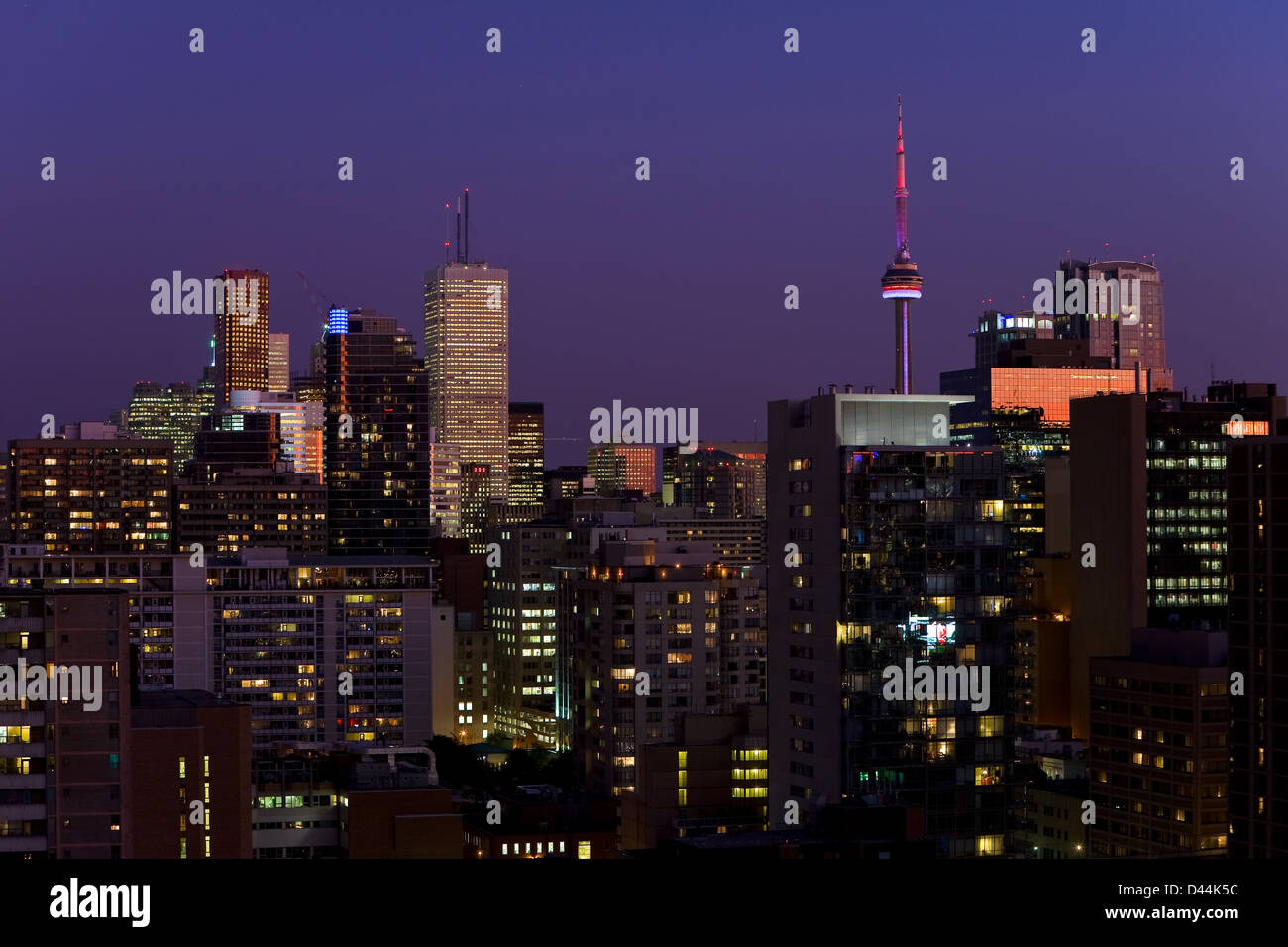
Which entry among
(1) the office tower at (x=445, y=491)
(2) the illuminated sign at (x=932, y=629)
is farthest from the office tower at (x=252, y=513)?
(2) the illuminated sign at (x=932, y=629)

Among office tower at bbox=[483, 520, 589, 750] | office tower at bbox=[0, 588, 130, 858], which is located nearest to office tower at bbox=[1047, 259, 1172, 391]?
office tower at bbox=[483, 520, 589, 750]

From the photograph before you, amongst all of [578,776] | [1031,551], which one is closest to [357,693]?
[578,776]

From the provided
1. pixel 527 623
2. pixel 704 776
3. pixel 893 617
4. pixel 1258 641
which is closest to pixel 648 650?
pixel 704 776

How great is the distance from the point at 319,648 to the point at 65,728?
60013mm

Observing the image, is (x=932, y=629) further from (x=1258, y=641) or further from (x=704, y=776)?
(x=704, y=776)

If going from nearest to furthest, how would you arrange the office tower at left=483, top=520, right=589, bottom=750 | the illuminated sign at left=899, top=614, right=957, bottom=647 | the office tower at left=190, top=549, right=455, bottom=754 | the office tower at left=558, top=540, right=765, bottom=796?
the illuminated sign at left=899, top=614, right=957, bottom=647 < the office tower at left=558, top=540, right=765, bottom=796 < the office tower at left=190, top=549, right=455, bottom=754 < the office tower at left=483, top=520, right=589, bottom=750

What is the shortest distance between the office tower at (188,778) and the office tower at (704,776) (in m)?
14.4

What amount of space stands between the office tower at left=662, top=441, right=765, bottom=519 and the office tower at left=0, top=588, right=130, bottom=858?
128626 mm

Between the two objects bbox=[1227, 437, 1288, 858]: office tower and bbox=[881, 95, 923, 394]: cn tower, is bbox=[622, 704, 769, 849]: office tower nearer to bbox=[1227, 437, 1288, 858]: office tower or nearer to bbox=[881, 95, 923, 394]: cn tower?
bbox=[1227, 437, 1288, 858]: office tower

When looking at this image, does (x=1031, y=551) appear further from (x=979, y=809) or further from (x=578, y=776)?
(x=979, y=809)

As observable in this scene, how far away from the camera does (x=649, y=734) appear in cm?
7219

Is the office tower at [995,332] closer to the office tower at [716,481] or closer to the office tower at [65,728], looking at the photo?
the office tower at [716,481]

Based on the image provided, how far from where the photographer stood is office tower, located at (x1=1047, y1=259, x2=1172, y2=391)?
15325cm

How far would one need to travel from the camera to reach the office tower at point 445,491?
604 ft
